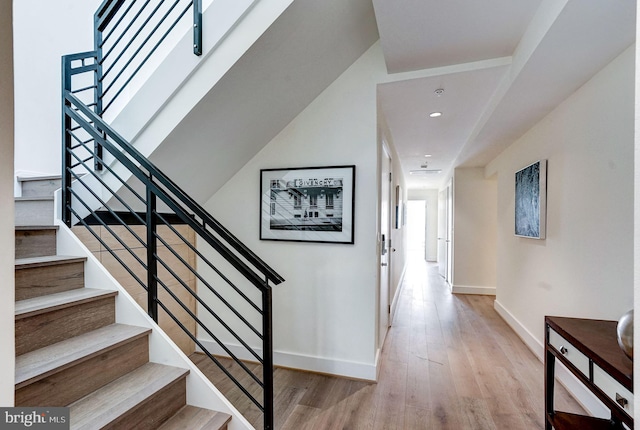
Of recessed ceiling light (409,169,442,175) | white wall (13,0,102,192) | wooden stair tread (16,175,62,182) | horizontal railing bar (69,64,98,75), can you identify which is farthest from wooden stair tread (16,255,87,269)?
recessed ceiling light (409,169,442,175)

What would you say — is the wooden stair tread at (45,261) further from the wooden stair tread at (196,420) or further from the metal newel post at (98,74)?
the wooden stair tread at (196,420)

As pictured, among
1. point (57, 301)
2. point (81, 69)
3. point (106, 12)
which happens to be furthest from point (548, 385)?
point (106, 12)

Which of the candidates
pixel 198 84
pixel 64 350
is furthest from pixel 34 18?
pixel 64 350

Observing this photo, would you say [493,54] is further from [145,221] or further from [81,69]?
[81,69]

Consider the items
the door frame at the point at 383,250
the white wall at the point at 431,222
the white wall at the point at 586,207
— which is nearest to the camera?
the white wall at the point at 586,207

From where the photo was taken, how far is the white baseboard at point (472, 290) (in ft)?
16.5

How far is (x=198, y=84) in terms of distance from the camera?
183 cm

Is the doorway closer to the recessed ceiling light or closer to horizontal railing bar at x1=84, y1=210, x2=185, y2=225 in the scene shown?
the recessed ceiling light

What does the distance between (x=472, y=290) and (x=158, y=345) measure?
4993 millimetres

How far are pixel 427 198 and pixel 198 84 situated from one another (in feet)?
28.9

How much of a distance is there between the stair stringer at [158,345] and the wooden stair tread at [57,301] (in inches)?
2.6

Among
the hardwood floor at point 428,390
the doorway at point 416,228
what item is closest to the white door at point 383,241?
the hardwood floor at point 428,390

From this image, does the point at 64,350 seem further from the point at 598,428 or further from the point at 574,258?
the point at 574,258

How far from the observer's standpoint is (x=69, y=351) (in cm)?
125
